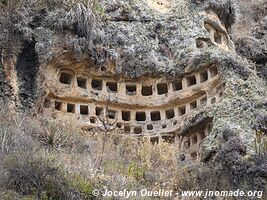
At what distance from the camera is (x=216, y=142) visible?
17.6 metres

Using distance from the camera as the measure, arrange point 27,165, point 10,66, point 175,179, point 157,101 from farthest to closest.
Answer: point 157,101
point 10,66
point 175,179
point 27,165

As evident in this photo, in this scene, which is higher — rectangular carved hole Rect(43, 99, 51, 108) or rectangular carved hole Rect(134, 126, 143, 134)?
rectangular carved hole Rect(43, 99, 51, 108)

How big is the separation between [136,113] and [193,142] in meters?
2.32

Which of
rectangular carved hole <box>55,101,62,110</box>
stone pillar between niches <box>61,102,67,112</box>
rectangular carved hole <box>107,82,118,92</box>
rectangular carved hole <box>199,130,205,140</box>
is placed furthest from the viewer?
rectangular carved hole <box>107,82,118,92</box>

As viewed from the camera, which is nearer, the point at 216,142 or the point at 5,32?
the point at 216,142

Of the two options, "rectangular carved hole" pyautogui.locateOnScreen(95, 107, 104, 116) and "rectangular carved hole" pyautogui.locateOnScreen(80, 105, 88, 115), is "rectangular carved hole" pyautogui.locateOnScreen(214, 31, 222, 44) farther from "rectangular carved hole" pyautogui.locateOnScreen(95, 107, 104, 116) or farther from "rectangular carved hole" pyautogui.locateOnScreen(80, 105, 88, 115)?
"rectangular carved hole" pyautogui.locateOnScreen(80, 105, 88, 115)

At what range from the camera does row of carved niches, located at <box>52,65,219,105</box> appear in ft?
67.4

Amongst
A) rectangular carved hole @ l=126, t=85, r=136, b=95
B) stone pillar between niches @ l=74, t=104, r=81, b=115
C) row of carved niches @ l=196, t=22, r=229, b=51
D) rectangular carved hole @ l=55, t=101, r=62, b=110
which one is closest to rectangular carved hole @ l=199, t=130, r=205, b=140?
rectangular carved hole @ l=126, t=85, r=136, b=95

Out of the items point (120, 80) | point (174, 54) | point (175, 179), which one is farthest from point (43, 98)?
point (175, 179)

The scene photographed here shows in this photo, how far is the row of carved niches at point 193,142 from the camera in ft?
62.9

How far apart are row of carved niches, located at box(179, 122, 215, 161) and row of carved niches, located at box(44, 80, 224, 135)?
58cm

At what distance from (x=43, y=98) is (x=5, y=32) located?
8.06 feet

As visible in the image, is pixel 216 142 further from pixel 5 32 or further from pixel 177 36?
pixel 5 32

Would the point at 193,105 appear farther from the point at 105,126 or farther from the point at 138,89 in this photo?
the point at 105,126
